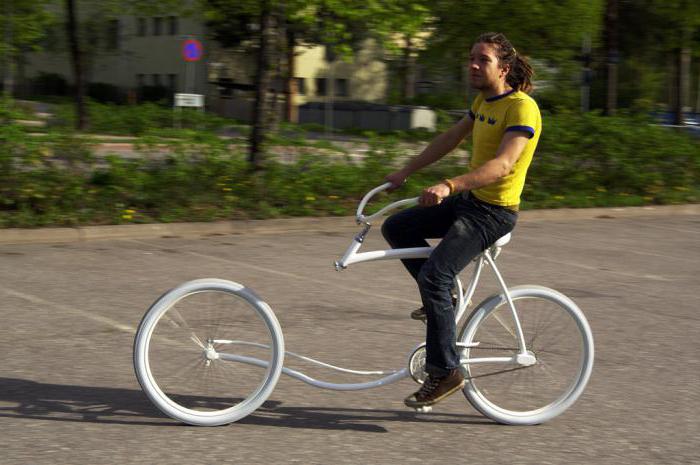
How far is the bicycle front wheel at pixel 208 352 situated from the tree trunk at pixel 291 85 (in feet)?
125

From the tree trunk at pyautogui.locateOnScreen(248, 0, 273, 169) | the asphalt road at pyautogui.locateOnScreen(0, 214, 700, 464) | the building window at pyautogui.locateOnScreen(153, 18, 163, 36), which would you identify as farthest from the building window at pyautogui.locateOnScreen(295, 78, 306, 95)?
the asphalt road at pyautogui.locateOnScreen(0, 214, 700, 464)

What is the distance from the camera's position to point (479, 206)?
499 centimetres

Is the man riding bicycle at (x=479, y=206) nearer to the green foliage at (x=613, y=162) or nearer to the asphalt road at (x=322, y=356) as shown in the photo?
the asphalt road at (x=322, y=356)

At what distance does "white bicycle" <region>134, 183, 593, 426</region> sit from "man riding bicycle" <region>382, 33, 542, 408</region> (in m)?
0.10

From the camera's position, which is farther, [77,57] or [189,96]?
[77,57]

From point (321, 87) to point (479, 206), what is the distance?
5740 centimetres

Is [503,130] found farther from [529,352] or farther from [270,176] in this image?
[270,176]

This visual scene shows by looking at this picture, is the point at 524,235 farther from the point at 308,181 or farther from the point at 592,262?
the point at 308,181

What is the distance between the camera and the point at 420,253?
5.04 m

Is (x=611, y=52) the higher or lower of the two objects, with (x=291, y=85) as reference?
lower

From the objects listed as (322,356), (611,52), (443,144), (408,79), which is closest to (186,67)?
(408,79)

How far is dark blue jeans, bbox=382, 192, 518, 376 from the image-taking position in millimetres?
4914

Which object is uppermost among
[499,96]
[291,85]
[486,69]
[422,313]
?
[291,85]

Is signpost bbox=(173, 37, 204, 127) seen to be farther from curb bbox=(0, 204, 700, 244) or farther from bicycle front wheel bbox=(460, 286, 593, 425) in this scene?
bicycle front wheel bbox=(460, 286, 593, 425)
